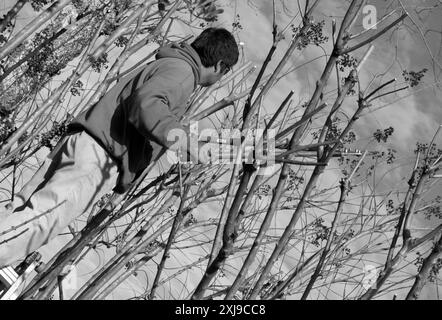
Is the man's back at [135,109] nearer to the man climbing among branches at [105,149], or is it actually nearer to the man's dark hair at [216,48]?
the man climbing among branches at [105,149]

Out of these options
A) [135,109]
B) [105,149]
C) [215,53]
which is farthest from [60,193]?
[215,53]

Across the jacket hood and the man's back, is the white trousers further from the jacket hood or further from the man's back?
the jacket hood

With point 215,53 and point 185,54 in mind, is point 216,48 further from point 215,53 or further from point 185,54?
point 185,54

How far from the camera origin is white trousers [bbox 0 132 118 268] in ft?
6.99

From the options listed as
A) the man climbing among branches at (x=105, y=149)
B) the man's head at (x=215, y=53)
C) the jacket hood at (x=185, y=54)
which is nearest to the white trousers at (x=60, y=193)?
the man climbing among branches at (x=105, y=149)

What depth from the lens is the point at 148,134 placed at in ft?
6.95

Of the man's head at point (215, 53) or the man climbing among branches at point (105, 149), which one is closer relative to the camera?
the man climbing among branches at point (105, 149)

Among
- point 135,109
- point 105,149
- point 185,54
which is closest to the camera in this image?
point 135,109

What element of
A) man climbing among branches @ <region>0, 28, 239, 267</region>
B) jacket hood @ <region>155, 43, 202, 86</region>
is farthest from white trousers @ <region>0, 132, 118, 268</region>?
jacket hood @ <region>155, 43, 202, 86</region>

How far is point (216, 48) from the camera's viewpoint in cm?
259

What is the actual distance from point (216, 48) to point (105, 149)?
0.70 metres

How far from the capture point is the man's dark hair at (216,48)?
2.59 m

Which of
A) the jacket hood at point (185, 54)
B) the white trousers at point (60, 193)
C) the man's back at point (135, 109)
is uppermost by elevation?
the jacket hood at point (185, 54)

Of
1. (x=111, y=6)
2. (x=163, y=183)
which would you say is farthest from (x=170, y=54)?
(x=111, y=6)
